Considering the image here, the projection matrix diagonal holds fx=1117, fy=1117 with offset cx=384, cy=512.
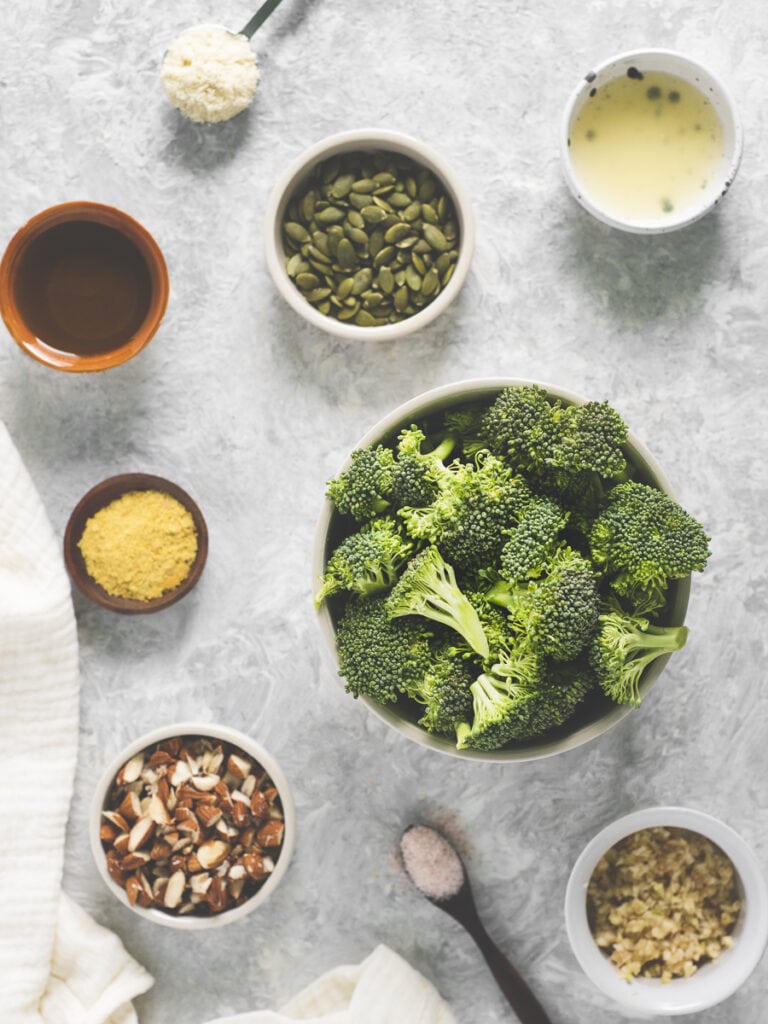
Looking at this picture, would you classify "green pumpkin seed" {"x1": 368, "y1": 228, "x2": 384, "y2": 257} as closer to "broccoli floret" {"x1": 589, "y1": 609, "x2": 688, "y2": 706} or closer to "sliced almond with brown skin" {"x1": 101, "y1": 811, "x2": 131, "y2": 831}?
"broccoli floret" {"x1": 589, "y1": 609, "x2": 688, "y2": 706}

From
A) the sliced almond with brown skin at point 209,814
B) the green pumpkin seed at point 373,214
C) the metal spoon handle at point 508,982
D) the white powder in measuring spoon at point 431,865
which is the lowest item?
the metal spoon handle at point 508,982

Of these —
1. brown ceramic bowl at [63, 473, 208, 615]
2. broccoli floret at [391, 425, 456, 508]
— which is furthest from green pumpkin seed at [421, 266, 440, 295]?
brown ceramic bowl at [63, 473, 208, 615]

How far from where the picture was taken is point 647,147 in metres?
2.12

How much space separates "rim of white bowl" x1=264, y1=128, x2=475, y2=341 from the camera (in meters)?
2.07

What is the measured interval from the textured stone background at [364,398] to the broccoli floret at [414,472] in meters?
0.39

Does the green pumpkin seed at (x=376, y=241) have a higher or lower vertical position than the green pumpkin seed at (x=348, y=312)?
higher

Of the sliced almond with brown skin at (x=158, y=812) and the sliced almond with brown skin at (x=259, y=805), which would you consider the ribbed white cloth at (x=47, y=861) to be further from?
the sliced almond with brown skin at (x=259, y=805)

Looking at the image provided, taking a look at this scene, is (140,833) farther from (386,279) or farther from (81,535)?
(386,279)

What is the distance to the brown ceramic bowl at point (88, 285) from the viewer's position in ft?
6.88

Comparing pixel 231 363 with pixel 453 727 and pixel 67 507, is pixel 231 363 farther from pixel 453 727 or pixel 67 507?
pixel 453 727

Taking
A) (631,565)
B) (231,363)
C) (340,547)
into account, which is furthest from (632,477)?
(231,363)

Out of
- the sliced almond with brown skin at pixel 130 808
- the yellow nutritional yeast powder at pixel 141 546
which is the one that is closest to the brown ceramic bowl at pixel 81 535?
the yellow nutritional yeast powder at pixel 141 546

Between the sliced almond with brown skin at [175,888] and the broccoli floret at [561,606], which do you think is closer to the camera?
the broccoli floret at [561,606]

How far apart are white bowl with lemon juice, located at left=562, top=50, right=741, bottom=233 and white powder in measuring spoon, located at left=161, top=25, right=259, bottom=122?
2.06 feet
